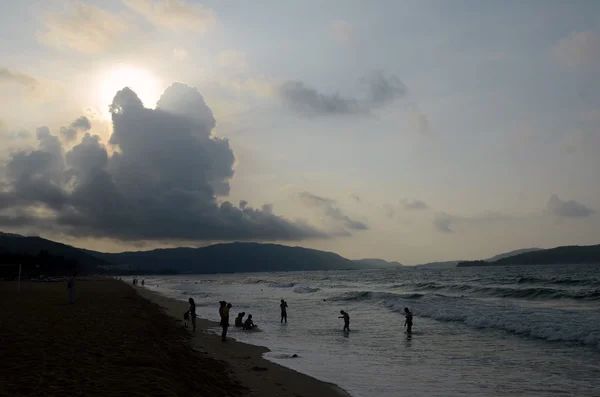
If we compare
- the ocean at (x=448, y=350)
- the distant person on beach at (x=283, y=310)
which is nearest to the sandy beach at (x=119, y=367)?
the ocean at (x=448, y=350)

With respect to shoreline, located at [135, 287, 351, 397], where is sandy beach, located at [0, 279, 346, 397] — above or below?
above

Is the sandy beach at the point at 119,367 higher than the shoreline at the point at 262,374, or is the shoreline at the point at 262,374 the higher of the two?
the sandy beach at the point at 119,367

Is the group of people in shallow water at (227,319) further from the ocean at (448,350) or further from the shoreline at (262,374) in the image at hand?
the shoreline at (262,374)

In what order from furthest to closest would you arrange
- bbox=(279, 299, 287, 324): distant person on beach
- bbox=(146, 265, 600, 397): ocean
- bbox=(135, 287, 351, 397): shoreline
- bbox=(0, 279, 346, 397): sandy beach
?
bbox=(279, 299, 287, 324): distant person on beach
bbox=(146, 265, 600, 397): ocean
bbox=(135, 287, 351, 397): shoreline
bbox=(0, 279, 346, 397): sandy beach

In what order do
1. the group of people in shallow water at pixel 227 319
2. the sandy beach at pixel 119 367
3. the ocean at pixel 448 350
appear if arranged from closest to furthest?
1. the sandy beach at pixel 119 367
2. the ocean at pixel 448 350
3. the group of people in shallow water at pixel 227 319

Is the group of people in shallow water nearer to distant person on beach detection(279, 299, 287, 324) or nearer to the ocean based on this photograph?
distant person on beach detection(279, 299, 287, 324)

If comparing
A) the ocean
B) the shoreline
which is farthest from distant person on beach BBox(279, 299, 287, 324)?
the shoreline

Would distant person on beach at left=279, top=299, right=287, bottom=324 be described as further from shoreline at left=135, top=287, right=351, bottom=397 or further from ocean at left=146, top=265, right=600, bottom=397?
shoreline at left=135, top=287, right=351, bottom=397

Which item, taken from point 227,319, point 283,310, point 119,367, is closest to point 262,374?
point 119,367

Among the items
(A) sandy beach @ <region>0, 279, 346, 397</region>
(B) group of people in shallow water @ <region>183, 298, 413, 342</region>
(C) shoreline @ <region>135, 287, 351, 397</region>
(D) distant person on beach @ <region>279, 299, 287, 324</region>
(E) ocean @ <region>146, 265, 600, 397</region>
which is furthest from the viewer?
(D) distant person on beach @ <region>279, 299, 287, 324</region>

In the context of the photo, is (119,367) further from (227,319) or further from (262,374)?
(227,319)

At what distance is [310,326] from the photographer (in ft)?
80.4

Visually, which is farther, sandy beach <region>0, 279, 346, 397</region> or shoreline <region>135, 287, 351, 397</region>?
shoreline <region>135, 287, 351, 397</region>

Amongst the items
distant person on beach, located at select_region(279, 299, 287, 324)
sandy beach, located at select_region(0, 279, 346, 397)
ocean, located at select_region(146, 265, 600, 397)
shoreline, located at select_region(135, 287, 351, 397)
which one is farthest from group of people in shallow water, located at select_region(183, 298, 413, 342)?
sandy beach, located at select_region(0, 279, 346, 397)
